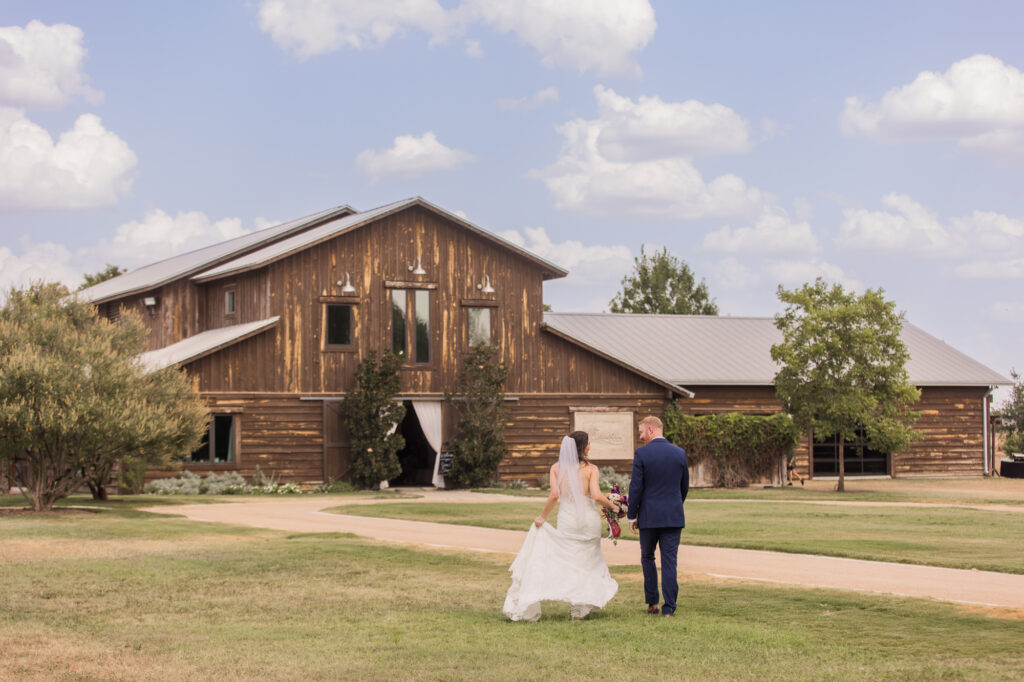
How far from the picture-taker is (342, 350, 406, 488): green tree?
113ft

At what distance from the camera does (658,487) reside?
12023 mm

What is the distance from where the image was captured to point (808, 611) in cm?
1212

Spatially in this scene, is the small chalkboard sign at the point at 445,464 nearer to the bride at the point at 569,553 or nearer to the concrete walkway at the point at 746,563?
the concrete walkway at the point at 746,563

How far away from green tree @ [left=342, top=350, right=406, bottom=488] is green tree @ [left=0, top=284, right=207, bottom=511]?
25.0 ft

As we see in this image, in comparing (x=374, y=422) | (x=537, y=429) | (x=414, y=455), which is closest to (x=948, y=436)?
(x=537, y=429)

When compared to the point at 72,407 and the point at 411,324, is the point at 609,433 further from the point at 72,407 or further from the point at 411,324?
the point at 72,407

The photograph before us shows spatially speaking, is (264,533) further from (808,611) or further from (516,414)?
(516,414)

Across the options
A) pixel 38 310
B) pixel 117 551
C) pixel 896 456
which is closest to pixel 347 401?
pixel 38 310

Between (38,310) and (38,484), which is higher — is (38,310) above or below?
above

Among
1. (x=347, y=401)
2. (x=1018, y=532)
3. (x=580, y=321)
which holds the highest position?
(x=580, y=321)

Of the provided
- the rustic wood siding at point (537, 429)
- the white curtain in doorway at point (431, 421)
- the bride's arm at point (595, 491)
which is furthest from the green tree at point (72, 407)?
the bride's arm at point (595, 491)

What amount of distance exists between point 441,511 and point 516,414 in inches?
472

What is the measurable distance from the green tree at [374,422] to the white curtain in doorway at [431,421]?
1.66m

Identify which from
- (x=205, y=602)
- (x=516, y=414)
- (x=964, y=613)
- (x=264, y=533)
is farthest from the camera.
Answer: (x=516, y=414)
